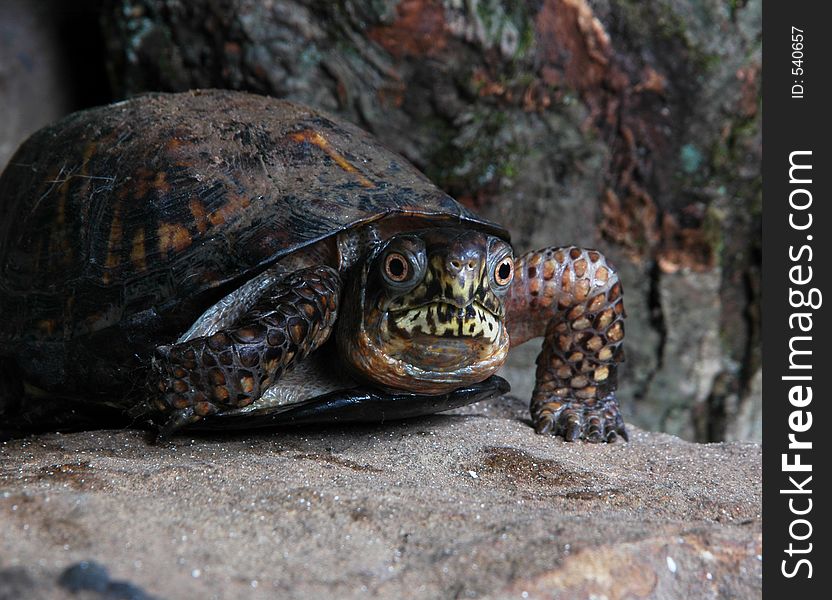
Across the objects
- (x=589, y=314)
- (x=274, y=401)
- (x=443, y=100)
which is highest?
(x=443, y=100)

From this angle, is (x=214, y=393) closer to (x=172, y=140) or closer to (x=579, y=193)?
(x=172, y=140)

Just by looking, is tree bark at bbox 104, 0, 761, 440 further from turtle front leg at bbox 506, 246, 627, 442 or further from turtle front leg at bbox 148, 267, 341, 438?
turtle front leg at bbox 148, 267, 341, 438

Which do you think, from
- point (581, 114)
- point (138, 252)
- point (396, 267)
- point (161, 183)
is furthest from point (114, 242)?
point (581, 114)

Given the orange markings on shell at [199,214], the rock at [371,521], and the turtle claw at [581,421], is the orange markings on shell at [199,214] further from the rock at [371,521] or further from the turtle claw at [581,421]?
the turtle claw at [581,421]

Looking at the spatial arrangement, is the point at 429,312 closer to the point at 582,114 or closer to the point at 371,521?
the point at 371,521

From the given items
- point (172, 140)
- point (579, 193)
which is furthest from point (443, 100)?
point (172, 140)

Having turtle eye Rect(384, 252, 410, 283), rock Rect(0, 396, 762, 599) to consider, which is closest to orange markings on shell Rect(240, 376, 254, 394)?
A: rock Rect(0, 396, 762, 599)
